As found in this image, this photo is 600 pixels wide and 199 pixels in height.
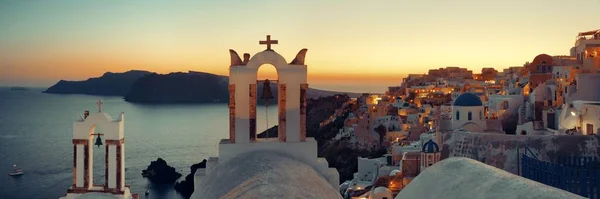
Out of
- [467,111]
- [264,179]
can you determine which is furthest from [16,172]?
[264,179]

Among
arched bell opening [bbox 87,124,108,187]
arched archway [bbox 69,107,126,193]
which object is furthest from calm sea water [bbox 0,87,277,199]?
arched archway [bbox 69,107,126,193]

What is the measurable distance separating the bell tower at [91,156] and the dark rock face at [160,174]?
31478 millimetres

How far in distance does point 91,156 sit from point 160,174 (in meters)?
31.8

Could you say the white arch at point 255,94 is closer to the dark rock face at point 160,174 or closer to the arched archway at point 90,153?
the arched archway at point 90,153

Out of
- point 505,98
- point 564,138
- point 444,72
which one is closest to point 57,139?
point 444,72

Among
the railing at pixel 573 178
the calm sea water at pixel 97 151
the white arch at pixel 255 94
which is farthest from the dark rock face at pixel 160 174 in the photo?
the white arch at pixel 255 94

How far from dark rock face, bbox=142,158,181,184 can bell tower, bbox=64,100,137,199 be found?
1239 inches

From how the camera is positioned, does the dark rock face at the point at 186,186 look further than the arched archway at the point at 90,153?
Yes

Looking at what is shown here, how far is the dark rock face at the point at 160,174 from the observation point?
37062 mm

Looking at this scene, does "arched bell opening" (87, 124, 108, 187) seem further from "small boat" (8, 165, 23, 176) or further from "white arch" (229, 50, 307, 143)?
"small boat" (8, 165, 23, 176)

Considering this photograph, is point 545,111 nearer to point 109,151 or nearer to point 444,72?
point 109,151

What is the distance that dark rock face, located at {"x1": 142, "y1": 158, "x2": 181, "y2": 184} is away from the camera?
3706 cm

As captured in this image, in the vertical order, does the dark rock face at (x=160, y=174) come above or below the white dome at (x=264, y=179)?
below

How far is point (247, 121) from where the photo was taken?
6387 mm
